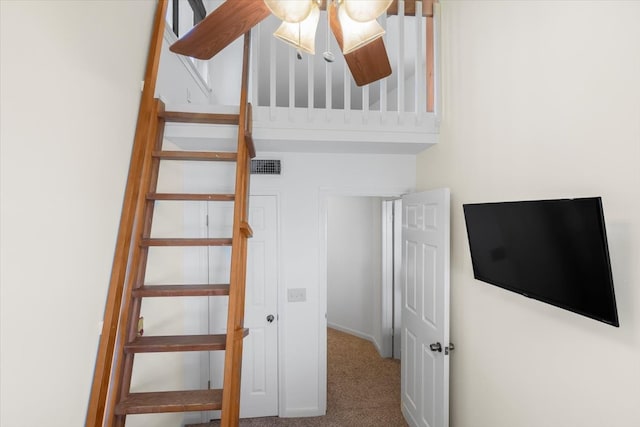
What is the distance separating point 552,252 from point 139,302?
190 cm

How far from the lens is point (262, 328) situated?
3039 mm

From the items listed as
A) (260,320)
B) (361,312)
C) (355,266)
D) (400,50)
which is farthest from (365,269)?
(400,50)

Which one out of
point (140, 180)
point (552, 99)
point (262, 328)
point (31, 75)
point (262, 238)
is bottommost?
point (262, 328)

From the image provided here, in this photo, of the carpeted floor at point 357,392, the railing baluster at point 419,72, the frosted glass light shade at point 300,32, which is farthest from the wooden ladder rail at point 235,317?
the carpeted floor at point 357,392

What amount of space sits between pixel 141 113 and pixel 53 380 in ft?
4.35

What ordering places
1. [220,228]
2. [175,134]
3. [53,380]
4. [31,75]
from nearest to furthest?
1. [31,75]
2. [53,380]
3. [175,134]
4. [220,228]

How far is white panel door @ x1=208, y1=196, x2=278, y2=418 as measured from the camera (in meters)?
3.02

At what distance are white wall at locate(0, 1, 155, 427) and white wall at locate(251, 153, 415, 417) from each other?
1.53 metres

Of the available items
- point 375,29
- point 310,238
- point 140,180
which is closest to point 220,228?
point 310,238

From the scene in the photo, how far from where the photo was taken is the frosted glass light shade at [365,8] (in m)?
1.11

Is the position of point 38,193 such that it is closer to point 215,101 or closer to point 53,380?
point 53,380

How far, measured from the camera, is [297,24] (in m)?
1.33

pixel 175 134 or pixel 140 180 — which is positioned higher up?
pixel 175 134

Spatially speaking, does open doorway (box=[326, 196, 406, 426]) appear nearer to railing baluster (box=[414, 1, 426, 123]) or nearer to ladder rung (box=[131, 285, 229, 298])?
railing baluster (box=[414, 1, 426, 123])
